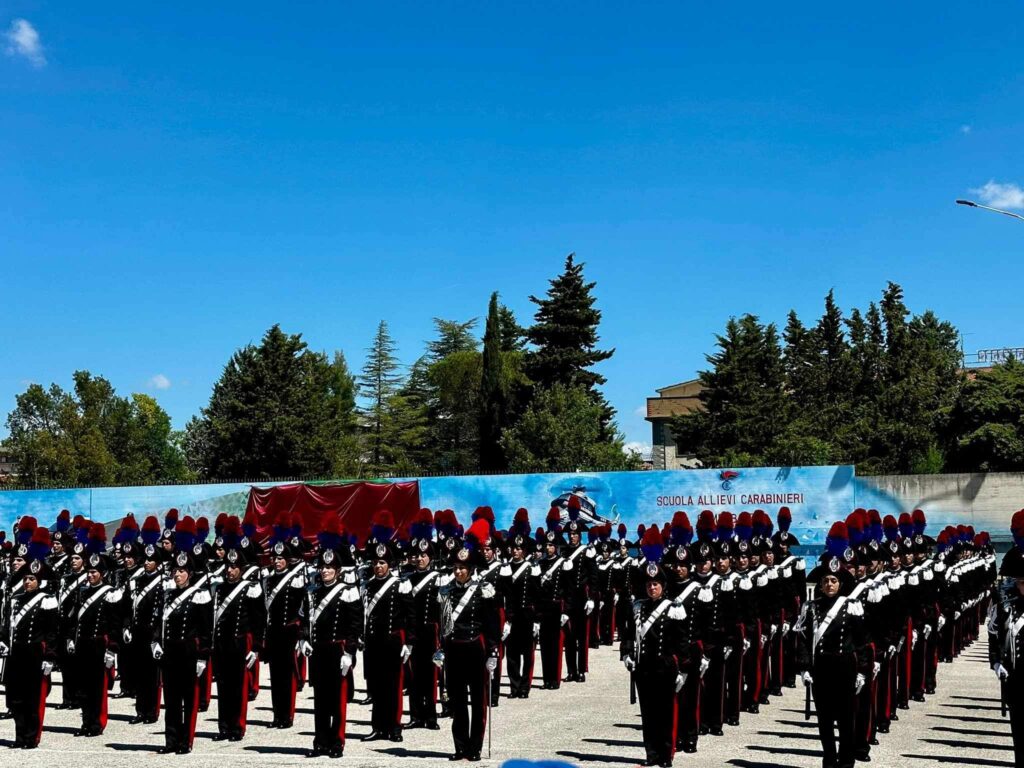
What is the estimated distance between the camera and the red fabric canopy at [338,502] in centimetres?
2916

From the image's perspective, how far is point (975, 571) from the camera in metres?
20.2

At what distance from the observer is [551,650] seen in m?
16.5

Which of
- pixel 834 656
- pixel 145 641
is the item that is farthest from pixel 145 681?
pixel 834 656

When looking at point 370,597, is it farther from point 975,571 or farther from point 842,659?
point 975,571

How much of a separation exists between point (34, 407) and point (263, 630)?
66349mm

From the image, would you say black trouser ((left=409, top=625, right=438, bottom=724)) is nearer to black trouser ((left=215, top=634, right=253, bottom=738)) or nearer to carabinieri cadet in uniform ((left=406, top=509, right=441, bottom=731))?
carabinieri cadet in uniform ((left=406, top=509, right=441, bottom=731))

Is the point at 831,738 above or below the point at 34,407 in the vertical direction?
below

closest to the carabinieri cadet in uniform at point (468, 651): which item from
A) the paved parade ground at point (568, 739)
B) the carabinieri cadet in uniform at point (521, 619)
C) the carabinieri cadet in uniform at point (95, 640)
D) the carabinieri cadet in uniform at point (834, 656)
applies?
the paved parade ground at point (568, 739)

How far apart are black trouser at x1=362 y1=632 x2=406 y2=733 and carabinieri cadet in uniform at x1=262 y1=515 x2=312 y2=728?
4.32 ft

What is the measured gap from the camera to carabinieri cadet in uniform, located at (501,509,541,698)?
15.6 m

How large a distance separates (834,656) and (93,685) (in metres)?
7.80

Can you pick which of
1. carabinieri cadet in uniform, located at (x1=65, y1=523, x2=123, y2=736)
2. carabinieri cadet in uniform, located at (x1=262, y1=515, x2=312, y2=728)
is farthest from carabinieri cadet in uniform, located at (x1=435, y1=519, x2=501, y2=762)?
carabinieri cadet in uniform, located at (x1=65, y1=523, x2=123, y2=736)

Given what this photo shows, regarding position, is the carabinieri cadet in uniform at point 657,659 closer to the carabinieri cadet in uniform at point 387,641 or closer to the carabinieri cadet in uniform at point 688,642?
the carabinieri cadet in uniform at point 688,642

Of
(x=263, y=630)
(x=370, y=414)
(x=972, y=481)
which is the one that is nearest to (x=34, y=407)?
(x=370, y=414)
